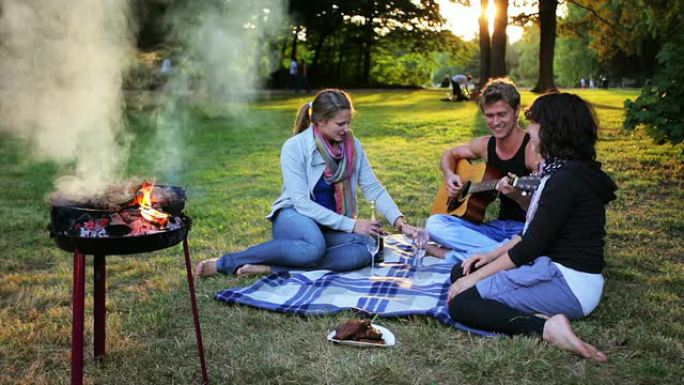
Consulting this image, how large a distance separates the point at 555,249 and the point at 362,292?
121 cm

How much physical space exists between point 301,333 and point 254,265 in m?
1.03

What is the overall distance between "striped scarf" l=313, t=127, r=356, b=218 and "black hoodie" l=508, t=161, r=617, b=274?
4.95ft

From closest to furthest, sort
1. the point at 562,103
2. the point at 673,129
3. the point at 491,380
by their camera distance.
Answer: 1. the point at 491,380
2. the point at 562,103
3. the point at 673,129

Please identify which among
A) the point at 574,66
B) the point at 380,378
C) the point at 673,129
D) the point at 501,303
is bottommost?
the point at 380,378

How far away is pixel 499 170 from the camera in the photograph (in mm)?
4434

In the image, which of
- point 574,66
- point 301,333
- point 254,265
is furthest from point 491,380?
point 574,66

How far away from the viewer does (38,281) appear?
4137mm

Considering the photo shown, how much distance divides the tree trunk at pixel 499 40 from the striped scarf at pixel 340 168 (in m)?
14.6

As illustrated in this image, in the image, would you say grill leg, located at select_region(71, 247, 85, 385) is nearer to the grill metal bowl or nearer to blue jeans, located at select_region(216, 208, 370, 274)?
the grill metal bowl

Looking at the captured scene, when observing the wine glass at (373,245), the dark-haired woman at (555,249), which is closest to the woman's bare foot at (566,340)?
the dark-haired woman at (555,249)

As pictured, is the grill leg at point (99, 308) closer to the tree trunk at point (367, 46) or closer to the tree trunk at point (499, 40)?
the tree trunk at point (499, 40)

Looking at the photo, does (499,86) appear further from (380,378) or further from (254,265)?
(380,378)

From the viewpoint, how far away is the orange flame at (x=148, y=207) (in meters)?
2.57

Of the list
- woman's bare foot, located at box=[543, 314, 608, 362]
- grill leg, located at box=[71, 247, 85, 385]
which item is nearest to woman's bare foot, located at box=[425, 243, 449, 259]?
woman's bare foot, located at box=[543, 314, 608, 362]
